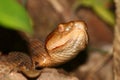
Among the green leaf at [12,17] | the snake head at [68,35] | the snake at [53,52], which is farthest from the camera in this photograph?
the snake head at [68,35]

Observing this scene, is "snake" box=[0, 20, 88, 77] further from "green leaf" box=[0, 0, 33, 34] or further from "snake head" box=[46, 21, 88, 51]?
"green leaf" box=[0, 0, 33, 34]

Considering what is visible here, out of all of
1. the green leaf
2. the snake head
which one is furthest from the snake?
the green leaf

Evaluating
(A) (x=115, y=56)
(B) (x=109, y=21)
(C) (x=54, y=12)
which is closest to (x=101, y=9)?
(B) (x=109, y=21)

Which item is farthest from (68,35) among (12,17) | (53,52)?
(12,17)

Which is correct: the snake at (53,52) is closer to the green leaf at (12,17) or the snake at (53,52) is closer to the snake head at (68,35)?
the snake head at (68,35)

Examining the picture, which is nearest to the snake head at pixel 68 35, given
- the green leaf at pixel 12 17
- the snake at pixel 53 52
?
the snake at pixel 53 52

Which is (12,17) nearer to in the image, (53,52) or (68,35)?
(68,35)

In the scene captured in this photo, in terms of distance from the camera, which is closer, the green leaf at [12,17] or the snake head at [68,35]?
the green leaf at [12,17]

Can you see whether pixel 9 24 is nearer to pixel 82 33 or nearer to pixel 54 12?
pixel 82 33
